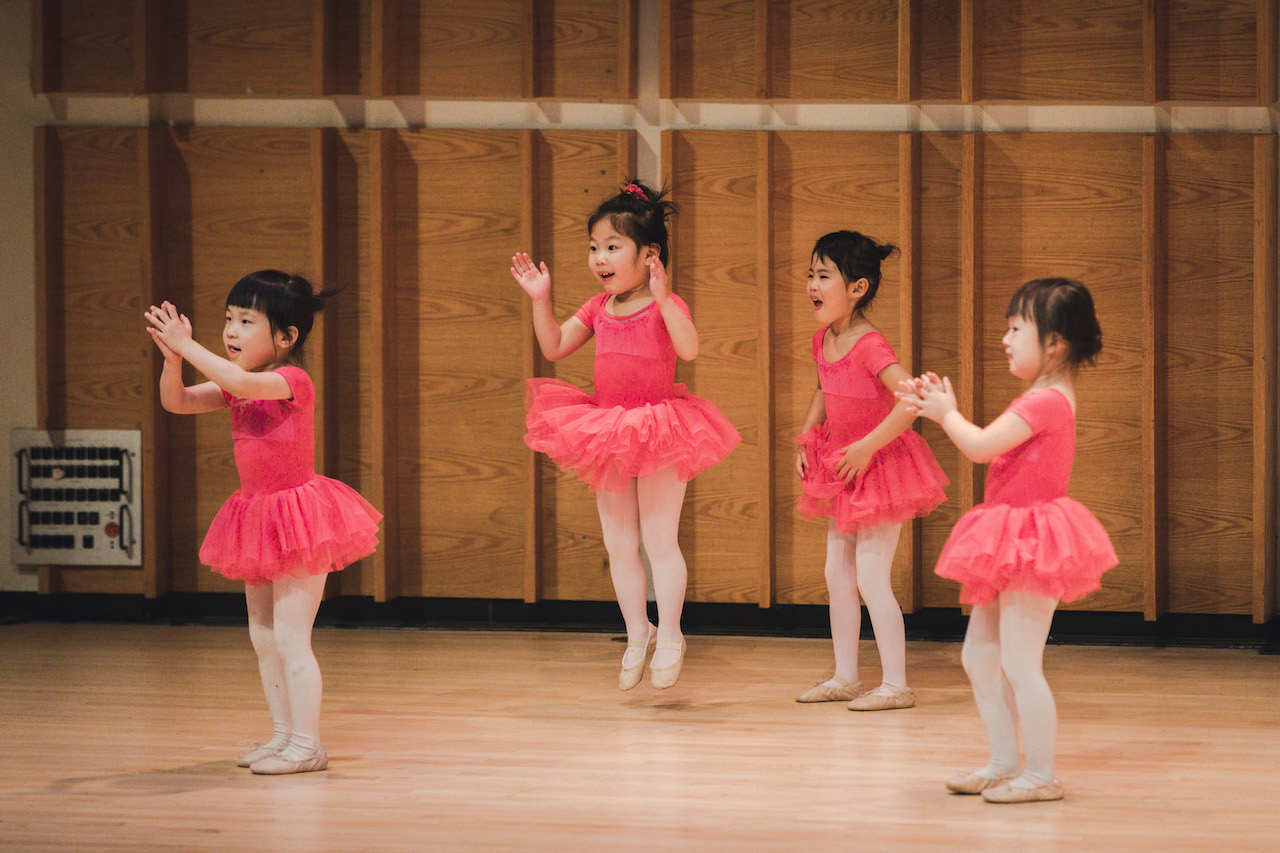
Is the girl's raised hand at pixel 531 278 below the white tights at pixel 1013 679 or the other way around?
the other way around

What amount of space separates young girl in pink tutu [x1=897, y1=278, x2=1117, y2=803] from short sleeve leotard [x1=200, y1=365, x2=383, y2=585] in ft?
4.43

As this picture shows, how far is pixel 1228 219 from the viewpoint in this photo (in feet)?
14.2

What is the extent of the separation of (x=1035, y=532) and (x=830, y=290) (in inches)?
43.9

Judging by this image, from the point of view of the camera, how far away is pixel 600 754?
9.66ft

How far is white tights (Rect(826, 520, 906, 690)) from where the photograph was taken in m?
3.41

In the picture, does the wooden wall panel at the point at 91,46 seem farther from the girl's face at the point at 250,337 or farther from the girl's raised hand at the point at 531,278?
the girl's face at the point at 250,337

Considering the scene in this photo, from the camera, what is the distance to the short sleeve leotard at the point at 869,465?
11.0 feet

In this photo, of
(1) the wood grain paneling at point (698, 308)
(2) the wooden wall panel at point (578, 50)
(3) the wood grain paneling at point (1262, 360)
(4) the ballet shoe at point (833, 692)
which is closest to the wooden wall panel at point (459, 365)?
(1) the wood grain paneling at point (698, 308)

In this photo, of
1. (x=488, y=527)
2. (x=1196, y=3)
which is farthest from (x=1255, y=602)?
(x=488, y=527)

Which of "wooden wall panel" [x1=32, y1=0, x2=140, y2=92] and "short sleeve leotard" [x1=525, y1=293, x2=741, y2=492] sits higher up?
"wooden wall panel" [x1=32, y1=0, x2=140, y2=92]

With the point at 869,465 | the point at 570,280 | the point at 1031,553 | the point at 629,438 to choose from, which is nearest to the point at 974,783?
the point at 1031,553

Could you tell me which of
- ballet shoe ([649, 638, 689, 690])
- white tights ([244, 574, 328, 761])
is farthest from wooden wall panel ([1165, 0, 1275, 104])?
white tights ([244, 574, 328, 761])

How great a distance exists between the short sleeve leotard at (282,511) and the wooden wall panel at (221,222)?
187 cm

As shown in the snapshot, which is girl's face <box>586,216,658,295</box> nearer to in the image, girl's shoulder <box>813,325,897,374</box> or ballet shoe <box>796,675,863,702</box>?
girl's shoulder <box>813,325,897,374</box>
